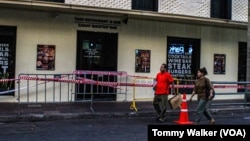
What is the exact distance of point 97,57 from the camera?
57.0ft

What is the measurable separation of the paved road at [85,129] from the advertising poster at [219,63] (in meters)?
6.22

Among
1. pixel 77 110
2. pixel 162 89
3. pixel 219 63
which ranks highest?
pixel 219 63

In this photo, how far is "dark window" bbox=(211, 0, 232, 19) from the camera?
63.9 ft

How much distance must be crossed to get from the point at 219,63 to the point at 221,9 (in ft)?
8.13

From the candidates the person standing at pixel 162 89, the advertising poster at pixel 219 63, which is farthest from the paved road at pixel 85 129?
the advertising poster at pixel 219 63

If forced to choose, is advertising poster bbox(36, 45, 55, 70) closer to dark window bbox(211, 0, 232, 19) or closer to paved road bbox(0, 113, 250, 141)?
paved road bbox(0, 113, 250, 141)

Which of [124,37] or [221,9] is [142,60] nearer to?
[124,37]

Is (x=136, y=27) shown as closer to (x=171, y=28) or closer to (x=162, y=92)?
(x=171, y=28)

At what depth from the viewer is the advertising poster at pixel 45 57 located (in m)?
16.1

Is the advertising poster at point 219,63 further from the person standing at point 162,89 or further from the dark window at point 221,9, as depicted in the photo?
the person standing at point 162,89

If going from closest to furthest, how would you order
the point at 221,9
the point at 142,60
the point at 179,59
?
the point at 142,60 → the point at 179,59 → the point at 221,9

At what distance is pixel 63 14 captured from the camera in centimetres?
1639

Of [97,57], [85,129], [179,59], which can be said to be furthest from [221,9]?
[85,129]

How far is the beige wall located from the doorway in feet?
0.91
